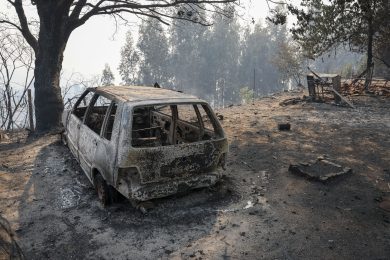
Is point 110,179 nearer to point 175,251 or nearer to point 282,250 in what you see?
point 175,251

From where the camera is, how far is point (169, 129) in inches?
234

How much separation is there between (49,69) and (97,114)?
5384mm

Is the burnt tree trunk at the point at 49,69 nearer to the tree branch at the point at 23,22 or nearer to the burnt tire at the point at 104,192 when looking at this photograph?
the tree branch at the point at 23,22

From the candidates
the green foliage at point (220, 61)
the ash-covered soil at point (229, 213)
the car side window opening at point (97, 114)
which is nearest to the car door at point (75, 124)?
the car side window opening at point (97, 114)

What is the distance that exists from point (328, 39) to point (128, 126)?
17339 mm

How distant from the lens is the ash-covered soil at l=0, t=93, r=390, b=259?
4.05 metres

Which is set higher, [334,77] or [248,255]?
[334,77]

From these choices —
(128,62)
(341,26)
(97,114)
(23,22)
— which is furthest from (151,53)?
(97,114)

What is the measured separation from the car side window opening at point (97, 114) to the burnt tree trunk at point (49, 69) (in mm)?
4686

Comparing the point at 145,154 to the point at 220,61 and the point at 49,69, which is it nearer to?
the point at 49,69

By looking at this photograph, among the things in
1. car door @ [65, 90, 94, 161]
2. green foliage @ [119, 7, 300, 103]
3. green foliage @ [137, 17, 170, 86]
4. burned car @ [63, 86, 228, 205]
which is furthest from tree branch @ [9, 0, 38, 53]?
green foliage @ [119, 7, 300, 103]

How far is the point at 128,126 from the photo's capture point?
4461 millimetres

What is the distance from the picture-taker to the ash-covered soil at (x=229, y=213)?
4055 mm

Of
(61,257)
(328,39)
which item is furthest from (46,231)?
(328,39)
